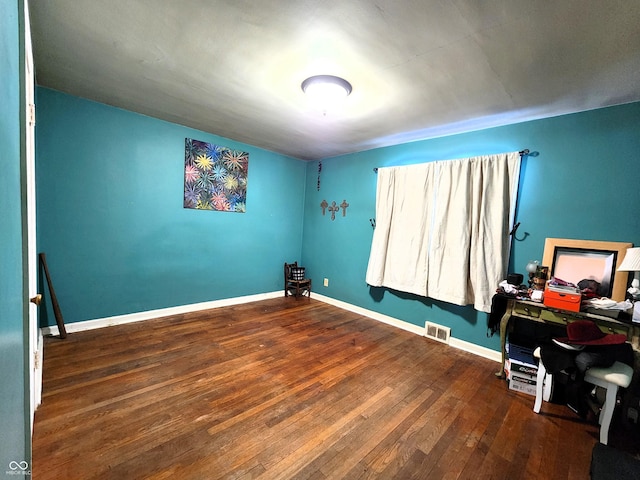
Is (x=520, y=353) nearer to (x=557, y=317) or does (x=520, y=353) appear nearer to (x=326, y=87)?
(x=557, y=317)

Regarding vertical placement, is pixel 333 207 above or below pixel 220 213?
above

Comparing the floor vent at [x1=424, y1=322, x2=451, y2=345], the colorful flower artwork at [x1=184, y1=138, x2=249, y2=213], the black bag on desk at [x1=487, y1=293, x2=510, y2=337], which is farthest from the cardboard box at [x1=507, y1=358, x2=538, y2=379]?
the colorful flower artwork at [x1=184, y1=138, x2=249, y2=213]

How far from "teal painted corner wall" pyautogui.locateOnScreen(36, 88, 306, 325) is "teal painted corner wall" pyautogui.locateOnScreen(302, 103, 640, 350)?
213 cm

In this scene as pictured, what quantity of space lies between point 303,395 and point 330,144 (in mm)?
3029

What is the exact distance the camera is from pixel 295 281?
14.4 ft

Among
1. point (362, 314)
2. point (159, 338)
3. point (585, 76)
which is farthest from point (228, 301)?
point (585, 76)

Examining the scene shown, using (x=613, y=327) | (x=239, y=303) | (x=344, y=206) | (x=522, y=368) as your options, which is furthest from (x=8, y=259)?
(x=344, y=206)

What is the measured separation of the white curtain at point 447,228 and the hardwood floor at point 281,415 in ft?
2.61

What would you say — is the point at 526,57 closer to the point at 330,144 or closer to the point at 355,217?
the point at 330,144

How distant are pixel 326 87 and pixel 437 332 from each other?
285 cm

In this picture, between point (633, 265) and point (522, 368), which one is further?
point (522, 368)

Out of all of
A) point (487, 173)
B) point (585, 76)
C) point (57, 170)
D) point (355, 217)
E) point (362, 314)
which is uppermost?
point (585, 76)

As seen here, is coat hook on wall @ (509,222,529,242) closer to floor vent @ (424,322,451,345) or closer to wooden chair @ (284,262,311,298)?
floor vent @ (424,322,451,345)

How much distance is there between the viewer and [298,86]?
2084mm
